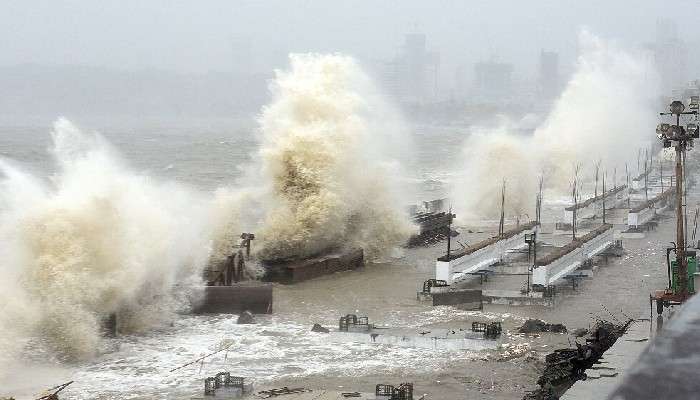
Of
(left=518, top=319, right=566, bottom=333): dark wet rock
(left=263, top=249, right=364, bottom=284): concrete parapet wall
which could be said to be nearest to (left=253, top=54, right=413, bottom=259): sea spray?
(left=263, top=249, right=364, bottom=284): concrete parapet wall

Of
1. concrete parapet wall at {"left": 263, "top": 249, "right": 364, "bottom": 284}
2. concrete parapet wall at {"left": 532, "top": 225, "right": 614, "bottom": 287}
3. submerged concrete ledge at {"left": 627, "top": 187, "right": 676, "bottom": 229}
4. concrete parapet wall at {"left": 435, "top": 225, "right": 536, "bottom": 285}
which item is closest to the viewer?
concrete parapet wall at {"left": 532, "top": 225, "right": 614, "bottom": 287}

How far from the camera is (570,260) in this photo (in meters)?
24.8

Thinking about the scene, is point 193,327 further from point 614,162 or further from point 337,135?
point 614,162

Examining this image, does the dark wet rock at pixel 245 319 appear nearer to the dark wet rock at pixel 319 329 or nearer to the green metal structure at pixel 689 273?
the dark wet rock at pixel 319 329

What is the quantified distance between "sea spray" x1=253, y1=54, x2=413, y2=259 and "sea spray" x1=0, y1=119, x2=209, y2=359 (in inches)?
198

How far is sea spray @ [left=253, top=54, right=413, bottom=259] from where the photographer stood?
2767cm

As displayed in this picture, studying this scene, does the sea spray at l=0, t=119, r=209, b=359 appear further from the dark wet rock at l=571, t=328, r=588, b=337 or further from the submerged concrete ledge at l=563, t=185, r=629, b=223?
the submerged concrete ledge at l=563, t=185, r=629, b=223

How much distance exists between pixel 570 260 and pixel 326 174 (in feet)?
25.9

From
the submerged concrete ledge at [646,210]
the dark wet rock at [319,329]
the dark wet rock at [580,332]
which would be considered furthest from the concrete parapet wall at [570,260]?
the dark wet rock at [319,329]

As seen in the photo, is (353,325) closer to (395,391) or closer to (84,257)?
(395,391)

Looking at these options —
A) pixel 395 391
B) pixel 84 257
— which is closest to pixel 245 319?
pixel 84 257

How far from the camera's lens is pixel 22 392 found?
14.8 m

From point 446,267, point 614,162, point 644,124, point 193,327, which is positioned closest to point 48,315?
point 193,327

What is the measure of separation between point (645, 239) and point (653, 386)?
24957 mm
